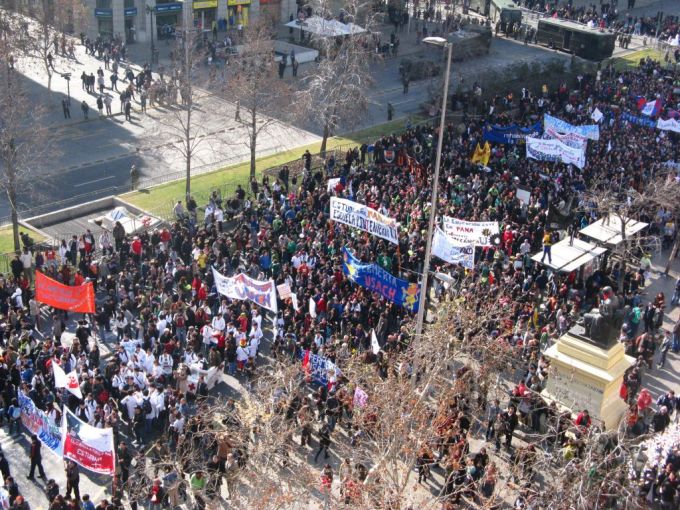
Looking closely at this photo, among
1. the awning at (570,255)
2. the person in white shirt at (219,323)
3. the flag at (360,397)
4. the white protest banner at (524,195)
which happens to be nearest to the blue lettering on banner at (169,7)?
the white protest banner at (524,195)

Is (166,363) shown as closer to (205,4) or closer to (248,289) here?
(248,289)

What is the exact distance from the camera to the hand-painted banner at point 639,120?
46.3 m

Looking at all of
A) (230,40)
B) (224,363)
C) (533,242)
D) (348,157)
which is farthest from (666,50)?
(224,363)

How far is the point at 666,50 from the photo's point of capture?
68438mm

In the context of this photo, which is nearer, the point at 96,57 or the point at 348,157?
the point at 348,157

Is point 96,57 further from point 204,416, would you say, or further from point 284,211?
point 204,416

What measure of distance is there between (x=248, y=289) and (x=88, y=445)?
749 centimetres

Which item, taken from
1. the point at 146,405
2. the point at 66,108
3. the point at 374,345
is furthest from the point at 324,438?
the point at 66,108

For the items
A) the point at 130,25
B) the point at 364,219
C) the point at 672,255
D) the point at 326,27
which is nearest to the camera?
the point at 364,219

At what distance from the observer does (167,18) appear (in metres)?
64.9

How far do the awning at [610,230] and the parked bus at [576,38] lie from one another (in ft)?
115

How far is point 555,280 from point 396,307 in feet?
20.2

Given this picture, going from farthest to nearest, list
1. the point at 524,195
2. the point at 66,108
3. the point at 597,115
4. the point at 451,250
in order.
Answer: the point at 66,108
the point at 597,115
the point at 524,195
the point at 451,250

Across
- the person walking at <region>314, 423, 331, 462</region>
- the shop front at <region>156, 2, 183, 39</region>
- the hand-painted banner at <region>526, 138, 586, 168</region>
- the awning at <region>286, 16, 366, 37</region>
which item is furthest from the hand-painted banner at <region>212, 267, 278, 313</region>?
the shop front at <region>156, 2, 183, 39</region>
